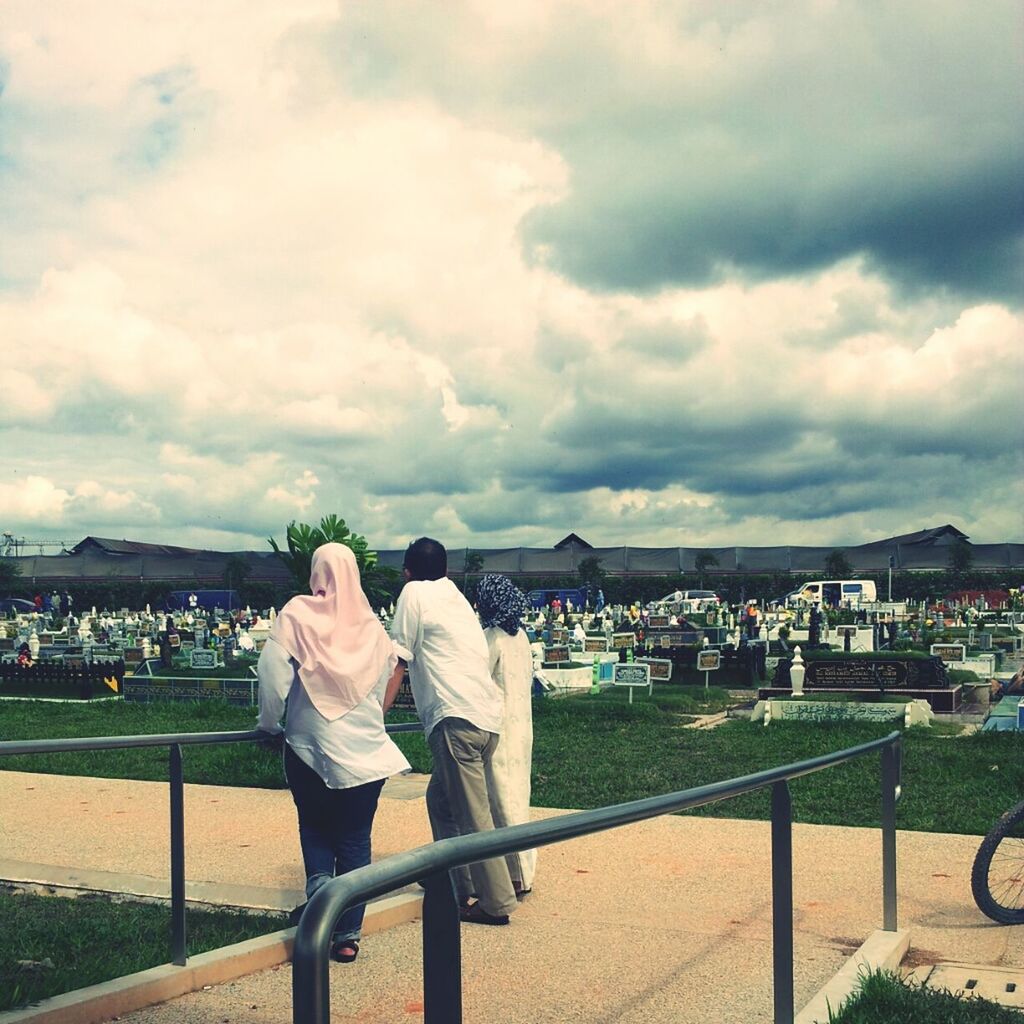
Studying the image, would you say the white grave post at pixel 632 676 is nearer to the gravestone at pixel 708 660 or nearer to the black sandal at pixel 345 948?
the gravestone at pixel 708 660

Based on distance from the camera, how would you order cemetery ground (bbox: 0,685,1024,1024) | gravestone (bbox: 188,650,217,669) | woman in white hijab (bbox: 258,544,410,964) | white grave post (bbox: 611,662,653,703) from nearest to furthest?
woman in white hijab (bbox: 258,544,410,964) < cemetery ground (bbox: 0,685,1024,1024) < white grave post (bbox: 611,662,653,703) < gravestone (bbox: 188,650,217,669)

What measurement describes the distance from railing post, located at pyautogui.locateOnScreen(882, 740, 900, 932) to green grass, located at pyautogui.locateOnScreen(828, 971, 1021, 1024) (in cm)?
86

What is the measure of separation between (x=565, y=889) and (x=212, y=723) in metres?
11.7

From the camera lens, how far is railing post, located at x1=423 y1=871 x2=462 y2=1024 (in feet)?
6.40

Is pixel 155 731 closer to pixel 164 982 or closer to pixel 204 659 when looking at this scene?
pixel 204 659

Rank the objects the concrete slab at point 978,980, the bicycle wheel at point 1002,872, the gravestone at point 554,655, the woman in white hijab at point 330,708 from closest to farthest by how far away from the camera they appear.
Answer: the concrete slab at point 978,980 < the woman in white hijab at point 330,708 < the bicycle wheel at point 1002,872 < the gravestone at point 554,655

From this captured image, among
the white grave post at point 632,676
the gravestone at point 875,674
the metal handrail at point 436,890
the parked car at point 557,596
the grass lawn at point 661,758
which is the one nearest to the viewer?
the metal handrail at point 436,890

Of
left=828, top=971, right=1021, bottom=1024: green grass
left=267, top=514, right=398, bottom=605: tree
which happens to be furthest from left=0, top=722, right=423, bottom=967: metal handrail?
left=267, top=514, right=398, bottom=605: tree

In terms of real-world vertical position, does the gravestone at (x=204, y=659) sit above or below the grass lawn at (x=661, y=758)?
above

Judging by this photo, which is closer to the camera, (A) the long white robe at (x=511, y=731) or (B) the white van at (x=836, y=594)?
(A) the long white robe at (x=511, y=731)

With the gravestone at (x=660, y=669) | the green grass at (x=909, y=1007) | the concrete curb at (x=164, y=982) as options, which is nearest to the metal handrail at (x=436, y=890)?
the concrete curb at (x=164, y=982)

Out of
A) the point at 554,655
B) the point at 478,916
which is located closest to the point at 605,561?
the point at 554,655

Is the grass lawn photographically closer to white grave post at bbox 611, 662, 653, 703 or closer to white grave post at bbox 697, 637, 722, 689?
white grave post at bbox 611, 662, 653, 703

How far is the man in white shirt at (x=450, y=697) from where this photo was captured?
505 cm
